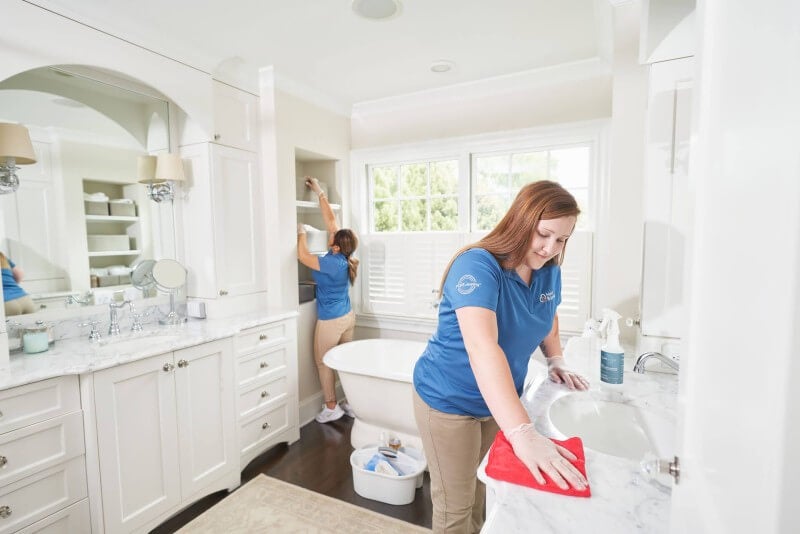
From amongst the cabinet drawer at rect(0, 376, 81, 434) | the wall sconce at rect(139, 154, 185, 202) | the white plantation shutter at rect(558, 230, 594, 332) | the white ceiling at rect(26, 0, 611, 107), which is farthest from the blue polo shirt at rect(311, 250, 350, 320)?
the cabinet drawer at rect(0, 376, 81, 434)

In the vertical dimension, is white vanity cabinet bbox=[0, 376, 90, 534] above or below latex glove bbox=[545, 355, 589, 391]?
below

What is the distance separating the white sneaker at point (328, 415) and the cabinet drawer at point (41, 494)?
1772 mm

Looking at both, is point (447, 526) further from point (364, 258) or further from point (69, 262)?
point (364, 258)

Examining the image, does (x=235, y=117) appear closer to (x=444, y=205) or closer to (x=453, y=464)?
(x=444, y=205)

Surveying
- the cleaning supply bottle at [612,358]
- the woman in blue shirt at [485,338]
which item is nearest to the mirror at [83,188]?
the woman in blue shirt at [485,338]

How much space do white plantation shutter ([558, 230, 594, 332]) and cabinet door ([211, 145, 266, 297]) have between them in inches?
88.3

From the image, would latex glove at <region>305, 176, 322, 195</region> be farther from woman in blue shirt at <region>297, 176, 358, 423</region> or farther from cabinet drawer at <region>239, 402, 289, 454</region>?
cabinet drawer at <region>239, 402, 289, 454</region>

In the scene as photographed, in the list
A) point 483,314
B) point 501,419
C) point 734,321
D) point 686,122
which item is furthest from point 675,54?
point 734,321

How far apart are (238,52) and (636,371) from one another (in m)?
2.83

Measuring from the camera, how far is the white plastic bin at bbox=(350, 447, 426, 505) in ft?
7.58

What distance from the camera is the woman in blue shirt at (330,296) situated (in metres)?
3.31

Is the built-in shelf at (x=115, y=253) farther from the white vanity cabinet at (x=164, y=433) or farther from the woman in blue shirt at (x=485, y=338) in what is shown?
the woman in blue shirt at (x=485, y=338)

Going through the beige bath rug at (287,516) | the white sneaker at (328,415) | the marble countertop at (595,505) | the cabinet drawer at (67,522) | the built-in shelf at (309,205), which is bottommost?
the beige bath rug at (287,516)

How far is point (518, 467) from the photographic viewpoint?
898 mm
